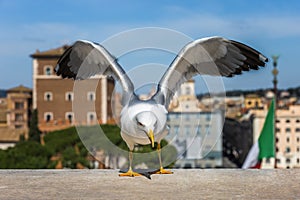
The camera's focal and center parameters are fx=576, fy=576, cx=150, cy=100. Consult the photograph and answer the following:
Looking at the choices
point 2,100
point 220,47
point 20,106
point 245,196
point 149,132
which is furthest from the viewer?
point 2,100

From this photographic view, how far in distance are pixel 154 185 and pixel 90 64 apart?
1.71 meters

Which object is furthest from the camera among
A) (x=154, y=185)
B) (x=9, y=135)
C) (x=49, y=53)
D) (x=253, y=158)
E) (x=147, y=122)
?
(x=49, y=53)

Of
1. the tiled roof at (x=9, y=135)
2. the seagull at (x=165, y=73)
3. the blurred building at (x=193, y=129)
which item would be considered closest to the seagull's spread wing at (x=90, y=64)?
the seagull at (x=165, y=73)

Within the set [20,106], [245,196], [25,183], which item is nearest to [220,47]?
[245,196]

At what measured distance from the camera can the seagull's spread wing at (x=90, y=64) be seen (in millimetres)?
5988

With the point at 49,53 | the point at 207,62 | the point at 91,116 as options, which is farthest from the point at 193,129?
the point at 49,53

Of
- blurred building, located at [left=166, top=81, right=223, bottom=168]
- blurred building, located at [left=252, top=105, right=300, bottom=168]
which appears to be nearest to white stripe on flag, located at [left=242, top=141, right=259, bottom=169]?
blurred building, located at [left=166, top=81, right=223, bottom=168]

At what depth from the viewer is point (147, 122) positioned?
5586mm

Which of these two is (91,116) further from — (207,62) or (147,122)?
(147,122)

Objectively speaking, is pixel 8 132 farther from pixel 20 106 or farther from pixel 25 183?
pixel 25 183

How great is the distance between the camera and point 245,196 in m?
4.86

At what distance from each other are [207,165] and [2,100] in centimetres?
2695

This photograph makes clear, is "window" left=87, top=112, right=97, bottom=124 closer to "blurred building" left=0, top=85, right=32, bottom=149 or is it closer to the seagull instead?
the seagull

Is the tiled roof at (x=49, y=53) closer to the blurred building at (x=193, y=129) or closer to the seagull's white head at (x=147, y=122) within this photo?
the blurred building at (x=193, y=129)
